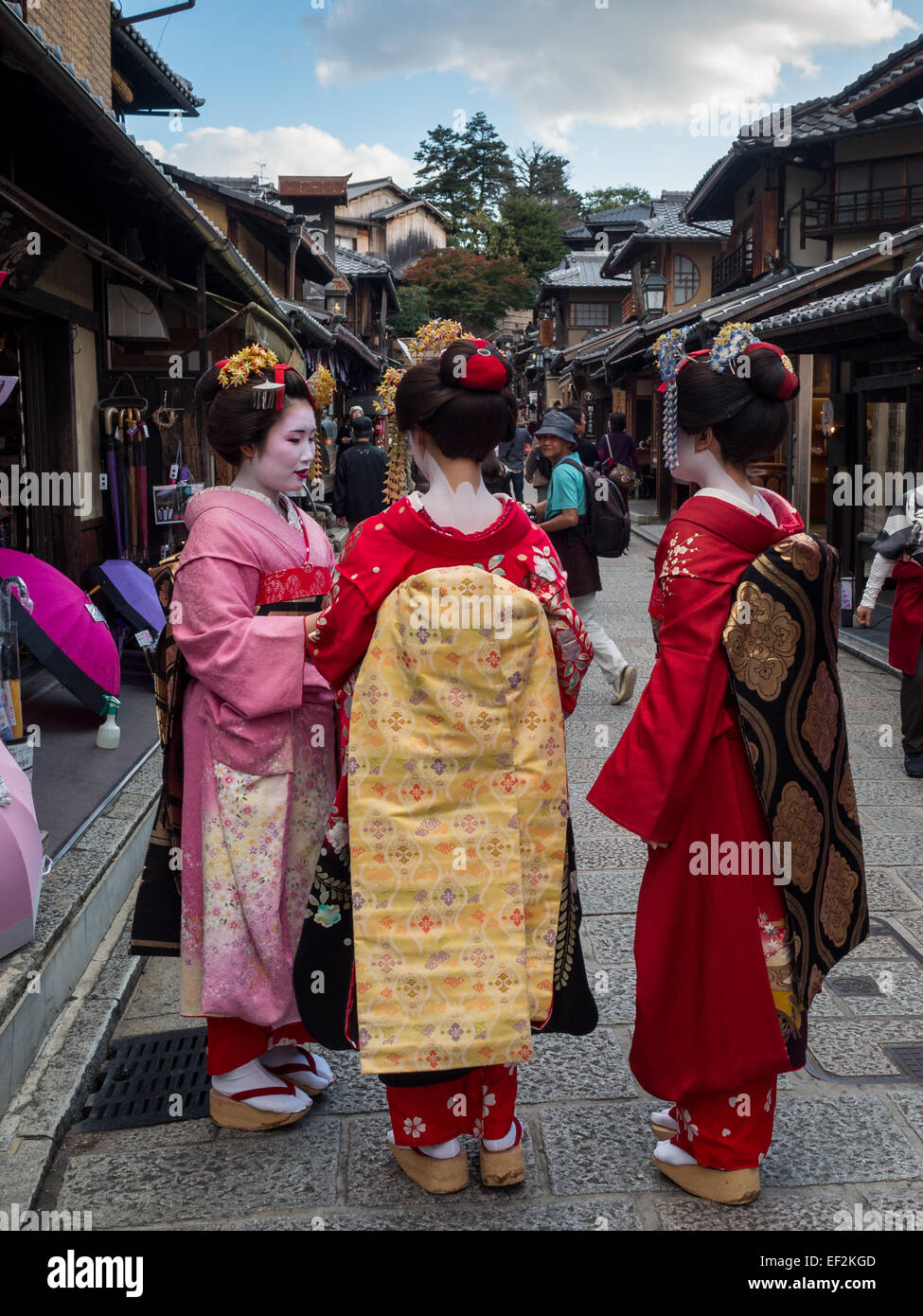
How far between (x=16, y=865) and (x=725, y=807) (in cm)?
232

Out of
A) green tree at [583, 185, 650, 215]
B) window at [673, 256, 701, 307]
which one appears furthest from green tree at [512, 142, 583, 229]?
window at [673, 256, 701, 307]

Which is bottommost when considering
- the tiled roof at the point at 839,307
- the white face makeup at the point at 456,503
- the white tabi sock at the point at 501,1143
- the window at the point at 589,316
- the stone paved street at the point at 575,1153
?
the stone paved street at the point at 575,1153

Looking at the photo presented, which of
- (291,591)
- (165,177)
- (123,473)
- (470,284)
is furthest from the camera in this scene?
(470,284)

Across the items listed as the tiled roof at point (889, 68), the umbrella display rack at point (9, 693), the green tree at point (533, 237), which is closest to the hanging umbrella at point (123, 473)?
the umbrella display rack at point (9, 693)

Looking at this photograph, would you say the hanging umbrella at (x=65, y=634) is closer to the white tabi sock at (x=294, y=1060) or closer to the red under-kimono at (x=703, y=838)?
the white tabi sock at (x=294, y=1060)

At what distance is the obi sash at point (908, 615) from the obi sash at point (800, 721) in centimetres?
430

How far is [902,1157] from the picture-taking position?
3.14 metres

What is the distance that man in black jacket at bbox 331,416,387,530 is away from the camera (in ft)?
45.8

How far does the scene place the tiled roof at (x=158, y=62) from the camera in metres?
13.3

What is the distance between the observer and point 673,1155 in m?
3.05

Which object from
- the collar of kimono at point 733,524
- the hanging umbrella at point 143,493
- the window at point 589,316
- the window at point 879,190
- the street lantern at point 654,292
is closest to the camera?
the collar of kimono at point 733,524

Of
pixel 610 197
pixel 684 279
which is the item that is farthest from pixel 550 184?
pixel 684 279

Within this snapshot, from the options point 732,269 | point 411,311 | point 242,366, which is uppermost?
point 411,311

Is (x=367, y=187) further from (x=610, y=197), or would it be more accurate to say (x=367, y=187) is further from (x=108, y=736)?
(x=108, y=736)
